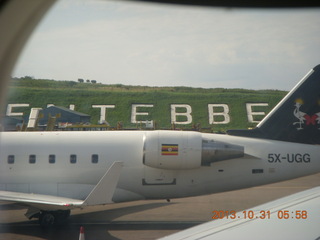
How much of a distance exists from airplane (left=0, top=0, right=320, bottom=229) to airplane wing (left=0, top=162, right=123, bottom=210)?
1.29ft

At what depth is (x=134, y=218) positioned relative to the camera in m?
9.46

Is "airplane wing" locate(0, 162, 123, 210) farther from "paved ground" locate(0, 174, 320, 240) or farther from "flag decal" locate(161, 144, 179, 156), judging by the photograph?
"flag decal" locate(161, 144, 179, 156)

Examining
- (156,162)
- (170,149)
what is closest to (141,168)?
(156,162)

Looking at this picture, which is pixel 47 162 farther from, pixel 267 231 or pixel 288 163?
pixel 267 231

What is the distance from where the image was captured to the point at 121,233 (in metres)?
8.27

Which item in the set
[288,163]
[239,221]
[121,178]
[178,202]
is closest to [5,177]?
[121,178]

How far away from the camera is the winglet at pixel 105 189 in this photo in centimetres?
778

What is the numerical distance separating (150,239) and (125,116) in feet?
32.2

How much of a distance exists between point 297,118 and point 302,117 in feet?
0.36

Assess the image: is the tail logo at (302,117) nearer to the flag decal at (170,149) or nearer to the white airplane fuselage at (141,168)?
the white airplane fuselage at (141,168)

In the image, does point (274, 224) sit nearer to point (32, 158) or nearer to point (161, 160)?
point (161, 160)

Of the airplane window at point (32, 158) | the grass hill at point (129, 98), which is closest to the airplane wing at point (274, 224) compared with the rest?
the airplane window at point (32, 158)

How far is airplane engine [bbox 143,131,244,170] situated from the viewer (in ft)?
29.1

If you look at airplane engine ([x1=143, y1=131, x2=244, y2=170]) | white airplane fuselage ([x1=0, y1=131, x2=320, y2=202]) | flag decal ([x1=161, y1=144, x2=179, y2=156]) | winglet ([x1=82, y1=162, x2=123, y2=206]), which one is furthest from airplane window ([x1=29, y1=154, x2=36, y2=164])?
flag decal ([x1=161, y1=144, x2=179, y2=156])
